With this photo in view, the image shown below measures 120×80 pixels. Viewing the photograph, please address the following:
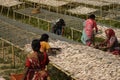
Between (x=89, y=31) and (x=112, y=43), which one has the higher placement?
(x=89, y=31)

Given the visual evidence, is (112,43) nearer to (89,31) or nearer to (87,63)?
(89,31)

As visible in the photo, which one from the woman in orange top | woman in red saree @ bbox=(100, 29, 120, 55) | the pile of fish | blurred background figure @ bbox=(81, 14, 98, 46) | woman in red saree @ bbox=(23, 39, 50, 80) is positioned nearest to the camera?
woman in red saree @ bbox=(23, 39, 50, 80)

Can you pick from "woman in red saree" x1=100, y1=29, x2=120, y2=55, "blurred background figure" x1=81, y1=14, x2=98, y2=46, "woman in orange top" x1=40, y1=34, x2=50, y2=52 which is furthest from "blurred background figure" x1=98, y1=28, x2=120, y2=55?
"woman in orange top" x1=40, y1=34, x2=50, y2=52

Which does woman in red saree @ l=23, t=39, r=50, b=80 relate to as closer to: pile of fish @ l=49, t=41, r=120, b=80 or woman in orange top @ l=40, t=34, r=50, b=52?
pile of fish @ l=49, t=41, r=120, b=80

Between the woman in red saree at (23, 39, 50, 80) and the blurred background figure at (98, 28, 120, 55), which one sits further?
the blurred background figure at (98, 28, 120, 55)

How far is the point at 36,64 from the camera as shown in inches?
348

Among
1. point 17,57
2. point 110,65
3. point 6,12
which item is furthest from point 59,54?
point 6,12

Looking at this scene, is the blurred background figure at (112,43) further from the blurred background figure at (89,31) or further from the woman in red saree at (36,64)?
the woman in red saree at (36,64)

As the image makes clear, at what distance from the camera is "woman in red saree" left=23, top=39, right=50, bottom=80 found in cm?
876

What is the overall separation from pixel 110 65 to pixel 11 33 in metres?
6.54

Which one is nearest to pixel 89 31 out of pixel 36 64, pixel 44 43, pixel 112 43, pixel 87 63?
pixel 112 43

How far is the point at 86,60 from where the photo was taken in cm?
1145

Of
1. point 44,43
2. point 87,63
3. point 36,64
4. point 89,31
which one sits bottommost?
point 87,63

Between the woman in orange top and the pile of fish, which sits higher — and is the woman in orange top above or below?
above
